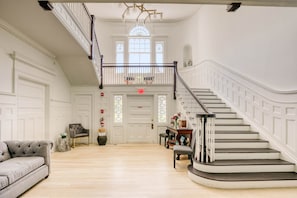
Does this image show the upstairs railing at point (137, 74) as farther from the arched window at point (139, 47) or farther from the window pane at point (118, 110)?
the window pane at point (118, 110)

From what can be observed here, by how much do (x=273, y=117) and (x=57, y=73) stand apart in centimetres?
653

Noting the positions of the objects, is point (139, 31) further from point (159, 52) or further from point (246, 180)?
point (246, 180)

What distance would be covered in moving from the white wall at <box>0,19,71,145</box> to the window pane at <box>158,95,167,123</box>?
12.2 ft

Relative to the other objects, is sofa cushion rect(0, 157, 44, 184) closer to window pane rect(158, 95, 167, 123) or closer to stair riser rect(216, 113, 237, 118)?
stair riser rect(216, 113, 237, 118)

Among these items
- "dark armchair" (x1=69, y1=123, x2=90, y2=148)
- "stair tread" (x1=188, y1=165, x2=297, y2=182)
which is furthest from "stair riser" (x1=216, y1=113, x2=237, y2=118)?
"dark armchair" (x1=69, y1=123, x2=90, y2=148)

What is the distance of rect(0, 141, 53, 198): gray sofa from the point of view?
3.08 metres

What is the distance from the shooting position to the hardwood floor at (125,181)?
3.48 m

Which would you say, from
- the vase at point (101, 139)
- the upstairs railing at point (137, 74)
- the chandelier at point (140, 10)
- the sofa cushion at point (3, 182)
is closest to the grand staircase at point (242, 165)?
the sofa cushion at point (3, 182)

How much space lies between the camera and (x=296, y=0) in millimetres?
2668

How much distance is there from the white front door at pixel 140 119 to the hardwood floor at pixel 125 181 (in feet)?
9.40

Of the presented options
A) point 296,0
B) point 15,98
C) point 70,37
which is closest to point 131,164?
point 15,98

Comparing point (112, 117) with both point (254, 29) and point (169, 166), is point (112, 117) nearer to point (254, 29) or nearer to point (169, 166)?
point (169, 166)

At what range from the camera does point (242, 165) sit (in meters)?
4.09

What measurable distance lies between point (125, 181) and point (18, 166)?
1852mm
